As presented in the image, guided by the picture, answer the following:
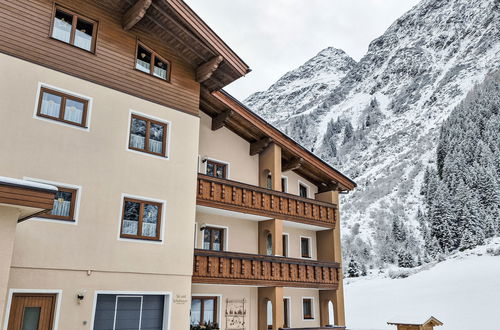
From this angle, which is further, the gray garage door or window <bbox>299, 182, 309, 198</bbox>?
window <bbox>299, 182, 309, 198</bbox>

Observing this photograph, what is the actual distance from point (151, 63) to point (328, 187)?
10.8m

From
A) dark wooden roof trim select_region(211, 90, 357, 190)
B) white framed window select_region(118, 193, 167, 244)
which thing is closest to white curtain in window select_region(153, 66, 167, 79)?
dark wooden roof trim select_region(211, 90, 357, 190)

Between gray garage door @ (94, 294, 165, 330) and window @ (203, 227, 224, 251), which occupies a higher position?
window @ (203, 227, 224, 251)

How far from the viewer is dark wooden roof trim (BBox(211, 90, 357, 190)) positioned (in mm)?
17064

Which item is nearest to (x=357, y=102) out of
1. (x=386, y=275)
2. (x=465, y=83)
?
(x=465, y=83)

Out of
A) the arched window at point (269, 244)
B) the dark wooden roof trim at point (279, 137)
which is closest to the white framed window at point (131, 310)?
the arched window at point (269, 244)

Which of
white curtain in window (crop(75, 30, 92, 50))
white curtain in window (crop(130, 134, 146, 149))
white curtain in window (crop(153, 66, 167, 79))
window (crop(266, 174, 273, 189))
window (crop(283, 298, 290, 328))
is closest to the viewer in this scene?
white curtain in window (crop(75, 30, 92, 50))

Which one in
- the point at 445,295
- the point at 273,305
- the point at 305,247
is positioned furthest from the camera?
the point at 445,295

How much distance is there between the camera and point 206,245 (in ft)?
54.7

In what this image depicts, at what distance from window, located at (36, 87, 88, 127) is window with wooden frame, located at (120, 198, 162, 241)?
8.90ft

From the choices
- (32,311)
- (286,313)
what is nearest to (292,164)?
(286,313)

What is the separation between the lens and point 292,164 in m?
20.0

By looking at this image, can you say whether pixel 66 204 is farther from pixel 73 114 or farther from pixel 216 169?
pixel 216 169

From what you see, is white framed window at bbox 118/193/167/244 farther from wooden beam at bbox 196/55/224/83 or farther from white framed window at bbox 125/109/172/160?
wooden beam at bbox 196/55/224/83
